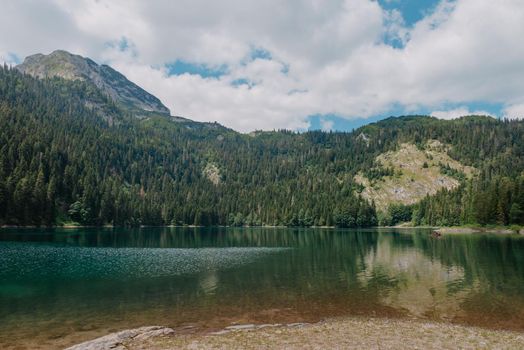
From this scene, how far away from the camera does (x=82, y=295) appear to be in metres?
45.4

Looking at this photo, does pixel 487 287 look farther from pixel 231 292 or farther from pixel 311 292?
pixel 231 292

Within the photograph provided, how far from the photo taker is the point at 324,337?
28.7 m

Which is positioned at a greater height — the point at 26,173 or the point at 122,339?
the point at 26,173

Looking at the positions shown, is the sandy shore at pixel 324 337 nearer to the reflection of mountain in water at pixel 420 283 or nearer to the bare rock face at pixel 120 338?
the bare rock face at pixel 120 338

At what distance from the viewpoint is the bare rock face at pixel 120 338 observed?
84.7 ft

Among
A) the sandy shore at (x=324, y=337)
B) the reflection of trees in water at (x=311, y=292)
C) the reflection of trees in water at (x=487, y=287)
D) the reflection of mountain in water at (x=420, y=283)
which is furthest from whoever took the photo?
the reflection of mountain in water at (x=420, y=283)

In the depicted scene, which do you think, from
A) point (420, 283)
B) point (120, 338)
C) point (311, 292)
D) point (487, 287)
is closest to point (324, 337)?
point (120, 338)

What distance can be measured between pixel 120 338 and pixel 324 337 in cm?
1524

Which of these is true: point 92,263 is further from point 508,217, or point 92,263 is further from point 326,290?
point 508,217

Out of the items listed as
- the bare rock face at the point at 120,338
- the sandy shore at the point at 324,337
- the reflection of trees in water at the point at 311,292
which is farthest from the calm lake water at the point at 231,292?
the sandy shore at the point at 324,337

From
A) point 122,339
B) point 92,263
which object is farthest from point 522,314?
point 92,263

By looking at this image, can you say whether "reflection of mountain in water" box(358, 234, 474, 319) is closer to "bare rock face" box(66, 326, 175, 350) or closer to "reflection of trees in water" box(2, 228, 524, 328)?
"reflection of trees in water" box(2, 228, 524, 328)

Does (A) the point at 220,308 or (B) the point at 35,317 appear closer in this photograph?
(B) the point at 35,317

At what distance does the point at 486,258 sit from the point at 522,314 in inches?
1878
